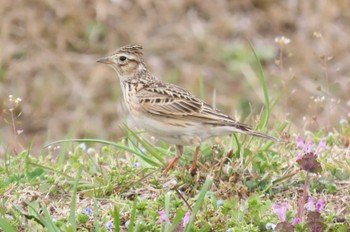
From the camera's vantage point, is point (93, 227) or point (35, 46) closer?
point (93, 227)

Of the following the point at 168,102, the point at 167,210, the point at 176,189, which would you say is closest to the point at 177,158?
the point at 168,102

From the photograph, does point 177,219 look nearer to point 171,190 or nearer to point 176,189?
point 176,189

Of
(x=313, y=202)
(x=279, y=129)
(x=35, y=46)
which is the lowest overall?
(x=313, y=202)

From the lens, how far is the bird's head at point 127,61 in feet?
25.9

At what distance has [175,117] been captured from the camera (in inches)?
280

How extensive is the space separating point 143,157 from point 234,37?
8.47 meters

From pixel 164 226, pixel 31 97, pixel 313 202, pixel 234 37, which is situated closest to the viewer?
pixel 164 226

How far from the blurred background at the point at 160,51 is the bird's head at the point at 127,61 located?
5129 millimetres

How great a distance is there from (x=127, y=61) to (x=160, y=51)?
21.9 feet

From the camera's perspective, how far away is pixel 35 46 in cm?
1433

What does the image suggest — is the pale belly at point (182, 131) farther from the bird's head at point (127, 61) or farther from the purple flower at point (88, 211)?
the purple flower at point (88, 211)

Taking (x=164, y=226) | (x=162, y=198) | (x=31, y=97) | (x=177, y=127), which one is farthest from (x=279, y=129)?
(x=31, y=97)

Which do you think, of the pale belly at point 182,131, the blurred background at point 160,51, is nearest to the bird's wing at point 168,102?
the pale belly at point 182,131

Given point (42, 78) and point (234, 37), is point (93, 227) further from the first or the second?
point (234, 37)
